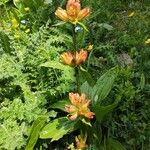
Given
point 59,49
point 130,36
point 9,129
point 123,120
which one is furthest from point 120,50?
point 9,129

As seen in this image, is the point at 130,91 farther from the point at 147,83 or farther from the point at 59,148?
the point at 59,148

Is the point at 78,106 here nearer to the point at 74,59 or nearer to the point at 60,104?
the point at 74,59

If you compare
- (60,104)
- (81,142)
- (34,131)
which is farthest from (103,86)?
(34,131)

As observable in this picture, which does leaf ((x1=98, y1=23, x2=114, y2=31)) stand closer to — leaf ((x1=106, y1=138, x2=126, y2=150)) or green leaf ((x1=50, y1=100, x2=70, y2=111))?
green leaf ((x1=50, y1=100, x2=70, y2=111))

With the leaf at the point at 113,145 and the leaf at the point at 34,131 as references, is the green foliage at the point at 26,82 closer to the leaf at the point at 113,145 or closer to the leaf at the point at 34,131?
the leaf at the point at 34,131

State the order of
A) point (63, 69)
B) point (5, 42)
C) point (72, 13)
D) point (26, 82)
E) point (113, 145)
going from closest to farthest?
point (72, 13) → point (113, 145) → point (63, 69) → point (26, 82) → point (5, 42)

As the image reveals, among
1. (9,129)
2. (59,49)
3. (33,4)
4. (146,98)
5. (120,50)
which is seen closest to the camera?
(9,129)

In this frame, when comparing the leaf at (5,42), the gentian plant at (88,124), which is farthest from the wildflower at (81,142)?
the leaf at (5,42)

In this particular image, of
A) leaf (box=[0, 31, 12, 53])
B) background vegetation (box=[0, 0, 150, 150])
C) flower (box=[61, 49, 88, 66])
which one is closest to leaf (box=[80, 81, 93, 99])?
background vegetation (box=[0, 0, 150, 150])
